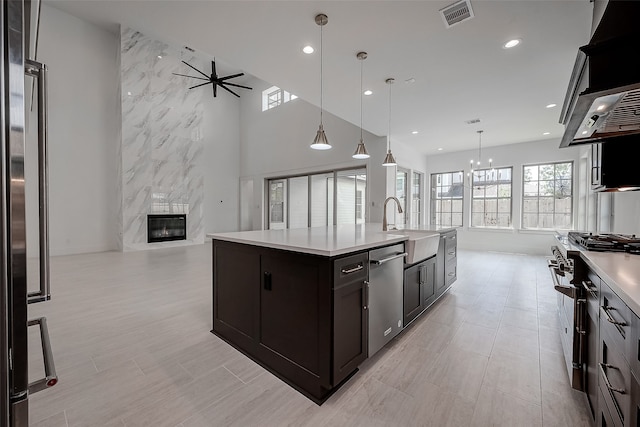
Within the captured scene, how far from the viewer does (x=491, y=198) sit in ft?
25.5

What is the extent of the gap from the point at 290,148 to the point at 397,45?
5.83 meters

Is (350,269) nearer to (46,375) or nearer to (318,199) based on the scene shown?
(46,375)

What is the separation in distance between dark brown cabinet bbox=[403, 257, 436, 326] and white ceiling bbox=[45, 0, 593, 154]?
2365mm

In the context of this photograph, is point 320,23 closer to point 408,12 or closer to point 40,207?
point 408,12

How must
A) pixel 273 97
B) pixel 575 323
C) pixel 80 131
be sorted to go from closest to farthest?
1. pixel 575 323
2. pixel 80 131
3. pixel 273 97

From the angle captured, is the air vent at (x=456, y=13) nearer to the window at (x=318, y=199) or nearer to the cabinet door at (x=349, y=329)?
the cabinet door at (x=349, y=329)

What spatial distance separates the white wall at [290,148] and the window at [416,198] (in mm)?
1860

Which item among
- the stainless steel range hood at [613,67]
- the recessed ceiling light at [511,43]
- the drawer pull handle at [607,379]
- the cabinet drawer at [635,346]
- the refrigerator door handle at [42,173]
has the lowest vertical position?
the drawer pull handle at [607,379]

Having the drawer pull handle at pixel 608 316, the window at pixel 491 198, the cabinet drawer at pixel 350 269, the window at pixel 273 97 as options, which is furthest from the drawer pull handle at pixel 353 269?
the window at pixel 273 97

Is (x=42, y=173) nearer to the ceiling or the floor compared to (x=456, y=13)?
nearer to the floor

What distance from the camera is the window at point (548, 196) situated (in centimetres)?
673

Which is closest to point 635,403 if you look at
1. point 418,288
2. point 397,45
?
point 418,288

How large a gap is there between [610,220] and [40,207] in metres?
5.84

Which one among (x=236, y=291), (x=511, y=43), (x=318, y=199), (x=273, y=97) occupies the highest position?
(x=273, y=97)
